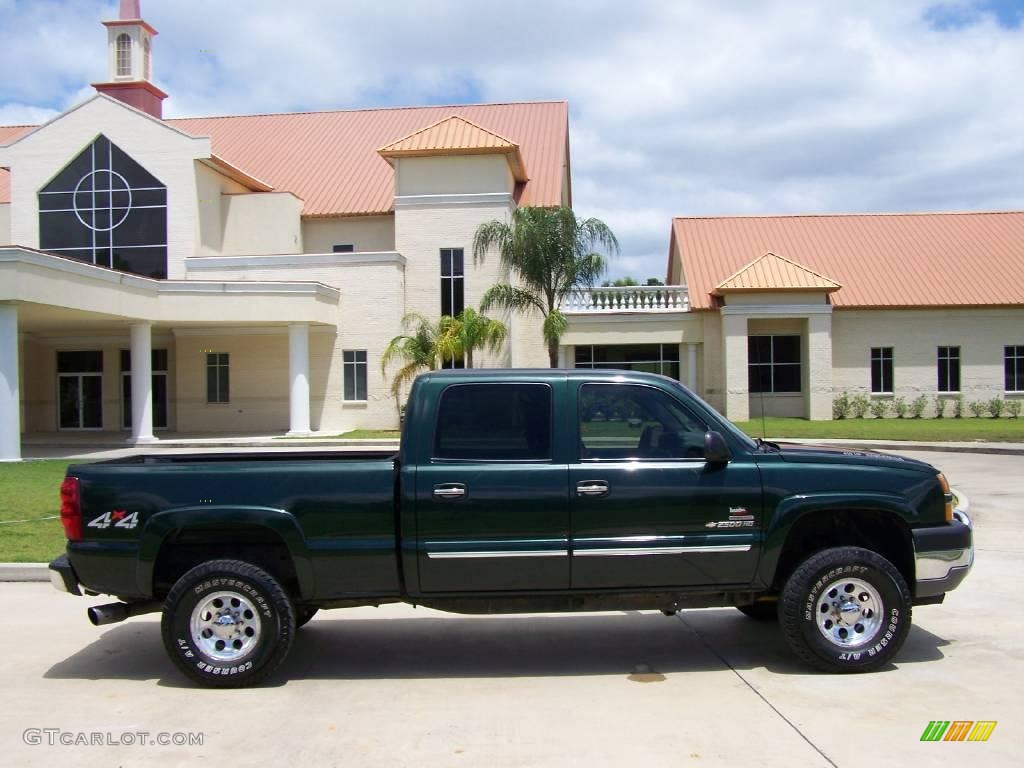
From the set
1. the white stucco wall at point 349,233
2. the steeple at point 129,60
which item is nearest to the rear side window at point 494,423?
the white stucco wall at point 349,233

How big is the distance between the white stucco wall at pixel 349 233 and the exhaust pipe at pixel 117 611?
3063 centimetres

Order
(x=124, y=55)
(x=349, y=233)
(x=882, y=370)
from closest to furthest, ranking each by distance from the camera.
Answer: (x=882, y=370), (x=349, y=233), (x=124, y=55)

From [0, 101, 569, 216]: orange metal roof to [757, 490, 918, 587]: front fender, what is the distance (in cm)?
3163

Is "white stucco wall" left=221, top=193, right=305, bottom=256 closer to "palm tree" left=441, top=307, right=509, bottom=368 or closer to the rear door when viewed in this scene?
"palm tree" left=441, top=307, right=509, bottom=368

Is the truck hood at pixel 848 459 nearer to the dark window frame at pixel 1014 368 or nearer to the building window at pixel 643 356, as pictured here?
the building window at pixel 643 356

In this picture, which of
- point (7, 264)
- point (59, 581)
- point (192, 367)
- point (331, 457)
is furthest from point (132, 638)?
point (192, 367)

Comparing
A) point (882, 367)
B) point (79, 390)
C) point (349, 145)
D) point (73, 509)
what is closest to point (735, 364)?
point (882, 367)

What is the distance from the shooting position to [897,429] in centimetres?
2792

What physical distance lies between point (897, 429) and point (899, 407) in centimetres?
544

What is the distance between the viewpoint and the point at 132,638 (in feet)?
24.9

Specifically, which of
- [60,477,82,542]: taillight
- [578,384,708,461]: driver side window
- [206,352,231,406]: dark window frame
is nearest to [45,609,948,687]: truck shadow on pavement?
[60,477,82,542]: taillight

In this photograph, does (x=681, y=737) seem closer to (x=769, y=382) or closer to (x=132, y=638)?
(x=132, y=638)

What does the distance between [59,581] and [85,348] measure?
30244 mm

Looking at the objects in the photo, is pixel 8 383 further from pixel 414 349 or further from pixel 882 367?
pixel 882 367
